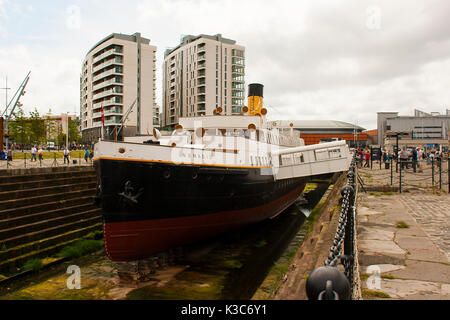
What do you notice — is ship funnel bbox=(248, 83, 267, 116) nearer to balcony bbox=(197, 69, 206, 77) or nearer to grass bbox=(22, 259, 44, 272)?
grass bbox=(22, 259, 44, 272)

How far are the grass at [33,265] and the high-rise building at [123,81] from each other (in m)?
45.8

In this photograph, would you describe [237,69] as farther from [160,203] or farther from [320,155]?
[160,203]

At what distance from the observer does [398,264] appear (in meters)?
5.25

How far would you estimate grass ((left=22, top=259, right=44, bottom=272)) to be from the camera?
9.42m

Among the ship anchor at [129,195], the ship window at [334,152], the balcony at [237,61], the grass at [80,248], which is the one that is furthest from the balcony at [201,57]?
the ship anchor at [129,195]

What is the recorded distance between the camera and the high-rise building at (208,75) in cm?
6350

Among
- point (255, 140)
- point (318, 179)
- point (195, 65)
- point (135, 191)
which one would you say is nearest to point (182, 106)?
point (195, 65)

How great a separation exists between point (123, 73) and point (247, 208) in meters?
50.8

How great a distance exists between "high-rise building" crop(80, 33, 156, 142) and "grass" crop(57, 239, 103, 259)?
44019mm

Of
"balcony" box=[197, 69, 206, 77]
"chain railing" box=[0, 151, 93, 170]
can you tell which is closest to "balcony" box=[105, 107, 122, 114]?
"balcony" box=[197, 69, 206, 77]

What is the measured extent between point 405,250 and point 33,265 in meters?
10.1

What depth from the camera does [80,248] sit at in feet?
36.7
